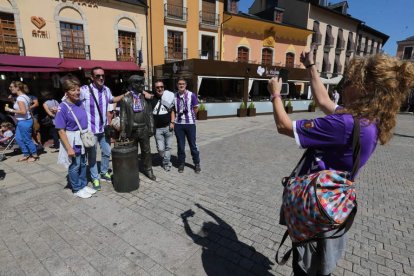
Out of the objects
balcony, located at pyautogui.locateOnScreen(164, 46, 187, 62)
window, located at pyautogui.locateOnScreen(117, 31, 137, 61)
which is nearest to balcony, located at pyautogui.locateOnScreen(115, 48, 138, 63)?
window, located at pyautogui.locateOnScreen(117, 31, 137, 61)

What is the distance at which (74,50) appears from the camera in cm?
1334

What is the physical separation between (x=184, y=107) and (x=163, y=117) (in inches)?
Result: 19.7

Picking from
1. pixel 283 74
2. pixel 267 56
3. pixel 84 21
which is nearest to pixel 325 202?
pixel 283 74

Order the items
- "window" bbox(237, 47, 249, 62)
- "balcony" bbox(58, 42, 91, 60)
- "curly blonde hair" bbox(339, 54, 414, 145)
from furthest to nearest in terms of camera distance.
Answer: "window" bbox(237, 47, 249, 62) → "balcony" bbox(58, 42, 91, 60) → "curly blonde hair" bbox(339, 54, 414, 145)

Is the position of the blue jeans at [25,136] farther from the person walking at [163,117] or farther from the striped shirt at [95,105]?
the person walking at [163,117]

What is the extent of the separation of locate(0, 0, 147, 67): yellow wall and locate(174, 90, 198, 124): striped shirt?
36.7ft

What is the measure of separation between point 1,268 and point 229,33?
64.5ft

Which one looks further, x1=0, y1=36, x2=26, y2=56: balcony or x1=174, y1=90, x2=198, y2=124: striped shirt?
x1=0, y1=36, x2=26, y2=56: balcony

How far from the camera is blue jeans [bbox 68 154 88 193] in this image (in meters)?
3.84

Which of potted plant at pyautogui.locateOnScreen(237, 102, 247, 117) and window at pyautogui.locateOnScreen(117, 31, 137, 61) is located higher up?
window at pyautogui.locateOnScreen(117, 31, 137, 61)

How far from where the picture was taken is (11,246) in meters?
2.78

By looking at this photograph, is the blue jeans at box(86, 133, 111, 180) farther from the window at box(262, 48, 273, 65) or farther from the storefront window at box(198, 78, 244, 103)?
the window at box(262, 48, 273, 65)

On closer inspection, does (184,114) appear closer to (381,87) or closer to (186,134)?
(186,134)

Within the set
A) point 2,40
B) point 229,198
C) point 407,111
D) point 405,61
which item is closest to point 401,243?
point 229,198
